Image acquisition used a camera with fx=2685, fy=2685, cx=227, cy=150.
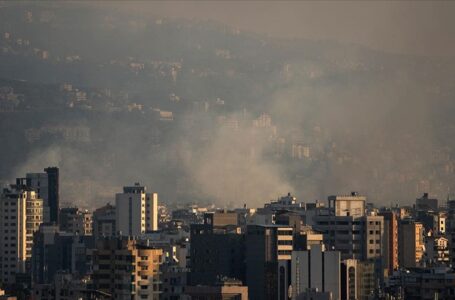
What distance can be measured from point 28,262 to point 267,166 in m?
16.3

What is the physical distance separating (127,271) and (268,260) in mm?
5265

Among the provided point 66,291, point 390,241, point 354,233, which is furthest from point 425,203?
point 66,291

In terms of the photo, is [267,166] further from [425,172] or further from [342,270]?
[342,270]

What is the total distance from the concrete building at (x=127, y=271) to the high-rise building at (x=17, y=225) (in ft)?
46.1

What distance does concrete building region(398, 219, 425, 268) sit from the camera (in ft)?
165

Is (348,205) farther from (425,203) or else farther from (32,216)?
(32,216)

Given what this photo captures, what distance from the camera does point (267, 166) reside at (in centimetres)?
6969

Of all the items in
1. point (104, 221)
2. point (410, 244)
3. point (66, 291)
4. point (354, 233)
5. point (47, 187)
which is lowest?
point (66, 291)

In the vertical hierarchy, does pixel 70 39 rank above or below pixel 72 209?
above

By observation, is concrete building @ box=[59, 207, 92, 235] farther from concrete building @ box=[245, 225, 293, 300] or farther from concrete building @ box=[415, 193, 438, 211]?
concrete building @ box=[245, 225, 293, 300]

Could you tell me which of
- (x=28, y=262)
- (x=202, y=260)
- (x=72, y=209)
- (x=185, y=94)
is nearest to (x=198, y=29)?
(x=185, y=94)

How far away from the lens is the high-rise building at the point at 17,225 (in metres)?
55.3

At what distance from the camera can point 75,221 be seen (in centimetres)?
6322

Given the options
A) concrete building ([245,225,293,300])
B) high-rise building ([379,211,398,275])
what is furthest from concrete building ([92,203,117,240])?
concrete building ([245,225,293,300])
